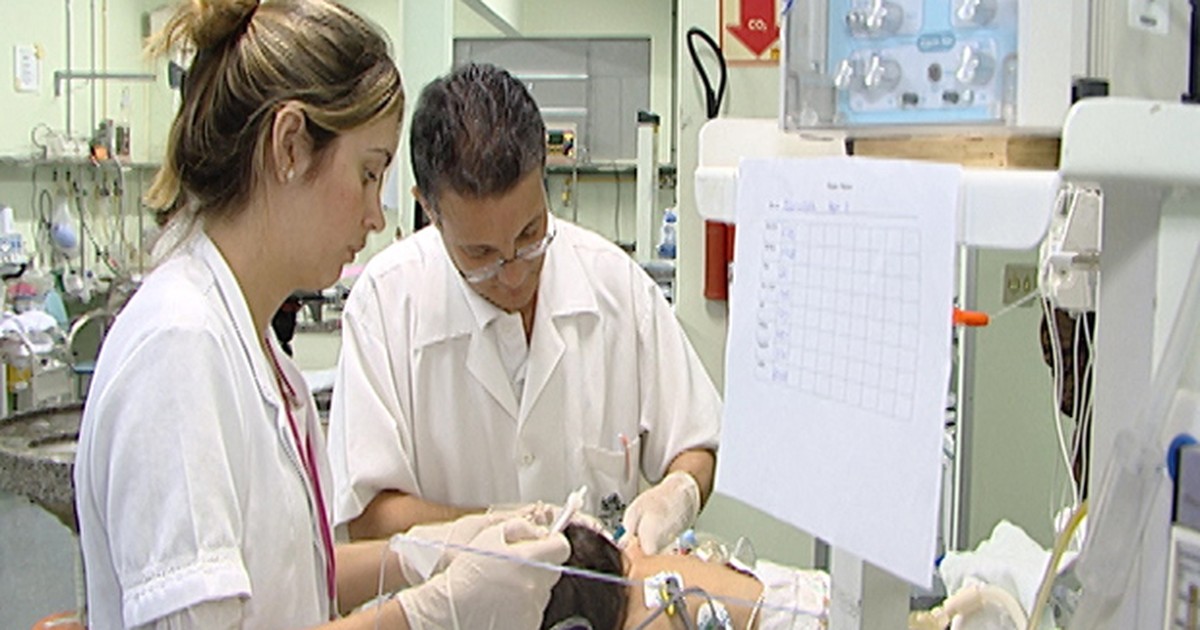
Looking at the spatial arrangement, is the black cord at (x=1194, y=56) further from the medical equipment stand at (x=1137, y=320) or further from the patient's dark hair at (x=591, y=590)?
the patient's dark hair at (x=591, y=590)

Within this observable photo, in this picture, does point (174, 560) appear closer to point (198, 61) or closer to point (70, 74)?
point (198, 61)

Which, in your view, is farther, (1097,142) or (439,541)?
(439,541)

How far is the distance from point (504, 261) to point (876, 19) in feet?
3.37

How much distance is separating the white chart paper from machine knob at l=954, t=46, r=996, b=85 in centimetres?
7

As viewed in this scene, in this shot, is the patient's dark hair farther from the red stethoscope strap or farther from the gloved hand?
the red stethoscope strap

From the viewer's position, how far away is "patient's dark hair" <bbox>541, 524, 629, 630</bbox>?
1.52m

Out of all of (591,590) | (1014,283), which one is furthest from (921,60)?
(1014,283)

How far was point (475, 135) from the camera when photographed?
1699mm

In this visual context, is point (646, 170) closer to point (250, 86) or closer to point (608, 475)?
point (608, 475)

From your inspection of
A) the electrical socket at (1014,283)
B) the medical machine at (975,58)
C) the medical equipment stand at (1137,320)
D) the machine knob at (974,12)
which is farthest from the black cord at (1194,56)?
the electrical socket at (1014,283)

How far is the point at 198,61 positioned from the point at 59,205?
601cm

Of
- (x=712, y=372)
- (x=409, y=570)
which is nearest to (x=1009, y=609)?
(x=409, y=570)

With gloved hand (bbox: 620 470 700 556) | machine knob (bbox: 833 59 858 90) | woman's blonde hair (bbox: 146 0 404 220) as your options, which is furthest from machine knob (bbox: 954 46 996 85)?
gloved hand (bbox: 620 470 700 556)

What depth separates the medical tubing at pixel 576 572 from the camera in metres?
1.39
